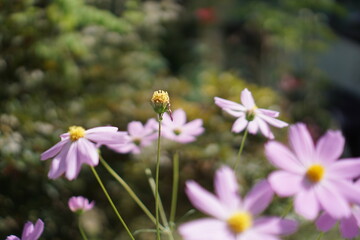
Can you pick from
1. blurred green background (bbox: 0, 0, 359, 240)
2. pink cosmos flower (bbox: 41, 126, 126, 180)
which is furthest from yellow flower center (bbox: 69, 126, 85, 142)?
blurred green background (bbox: 0, 0, 359, 240)

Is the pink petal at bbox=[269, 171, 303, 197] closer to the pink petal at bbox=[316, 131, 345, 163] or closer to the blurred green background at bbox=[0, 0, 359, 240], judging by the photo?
the pink petal at bbox=[316, 131, 345, 163]

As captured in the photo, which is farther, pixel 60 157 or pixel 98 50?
pixel 98 50

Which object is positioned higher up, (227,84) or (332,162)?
(332,162)

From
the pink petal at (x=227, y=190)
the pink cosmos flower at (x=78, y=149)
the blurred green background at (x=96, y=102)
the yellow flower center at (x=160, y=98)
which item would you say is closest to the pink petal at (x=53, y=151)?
the pink cosmos flower at (x=78, y=149)

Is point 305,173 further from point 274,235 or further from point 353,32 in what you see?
point 353,32

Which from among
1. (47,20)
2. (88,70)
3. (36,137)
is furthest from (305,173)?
(88,70)

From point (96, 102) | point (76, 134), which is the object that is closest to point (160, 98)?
point (76, 134)

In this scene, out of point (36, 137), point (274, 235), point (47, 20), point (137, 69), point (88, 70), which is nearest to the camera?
point (274, 235)
